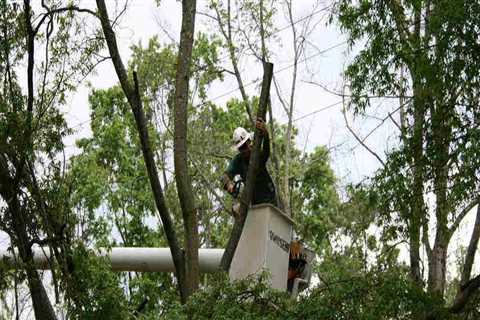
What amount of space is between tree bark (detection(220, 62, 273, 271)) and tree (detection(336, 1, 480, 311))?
137 centimetres

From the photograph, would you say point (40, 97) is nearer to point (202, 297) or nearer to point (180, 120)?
point (180, 120)

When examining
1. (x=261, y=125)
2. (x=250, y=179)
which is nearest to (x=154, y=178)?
(x=250, y=179)

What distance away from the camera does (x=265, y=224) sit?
9391mm

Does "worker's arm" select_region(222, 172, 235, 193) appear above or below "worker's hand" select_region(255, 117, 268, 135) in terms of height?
below

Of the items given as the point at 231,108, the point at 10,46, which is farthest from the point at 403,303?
the point at 231,108

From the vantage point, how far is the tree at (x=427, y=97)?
896cm

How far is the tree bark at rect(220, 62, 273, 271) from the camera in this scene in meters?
8.73

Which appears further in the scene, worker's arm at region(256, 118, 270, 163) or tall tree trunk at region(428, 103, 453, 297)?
tall tree trunk at region(428, 103, 453, 297)

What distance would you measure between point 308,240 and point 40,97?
14002mm

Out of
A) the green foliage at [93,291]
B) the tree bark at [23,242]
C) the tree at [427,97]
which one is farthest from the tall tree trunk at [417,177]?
the tree bark at [23,242]

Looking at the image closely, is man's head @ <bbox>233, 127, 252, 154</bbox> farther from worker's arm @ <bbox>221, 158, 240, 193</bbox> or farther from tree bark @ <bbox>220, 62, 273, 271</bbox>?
tree bark @ <bbox>220, 62, 273, 271</bbox>

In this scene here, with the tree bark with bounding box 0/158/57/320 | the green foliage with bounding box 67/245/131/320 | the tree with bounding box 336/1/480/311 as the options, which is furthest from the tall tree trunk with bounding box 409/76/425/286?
the tree bark with bounding box 0/158/57/320

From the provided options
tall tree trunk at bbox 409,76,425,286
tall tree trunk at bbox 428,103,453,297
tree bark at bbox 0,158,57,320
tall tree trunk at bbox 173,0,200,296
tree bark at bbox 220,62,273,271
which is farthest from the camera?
tree bark at bbox 0,158,57,320

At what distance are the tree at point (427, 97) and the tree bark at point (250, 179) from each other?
1372 millimetres
